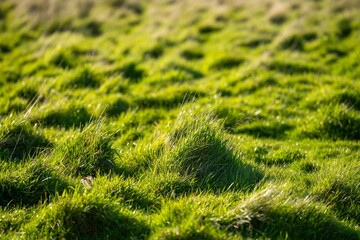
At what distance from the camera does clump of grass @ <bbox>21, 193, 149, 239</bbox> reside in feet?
16.1

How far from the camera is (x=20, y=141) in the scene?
21.8ft

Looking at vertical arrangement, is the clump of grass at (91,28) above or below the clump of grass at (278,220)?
above

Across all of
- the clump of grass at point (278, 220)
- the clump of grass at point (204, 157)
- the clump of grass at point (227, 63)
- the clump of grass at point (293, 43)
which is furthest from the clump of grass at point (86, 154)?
the clump of grass at point (293, 43)

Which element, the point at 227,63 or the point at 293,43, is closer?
the point at 227,63

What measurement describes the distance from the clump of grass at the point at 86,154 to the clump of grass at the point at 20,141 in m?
0.48

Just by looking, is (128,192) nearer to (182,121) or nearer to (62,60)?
(182,121)

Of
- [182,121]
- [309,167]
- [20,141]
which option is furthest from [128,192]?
[309,167]

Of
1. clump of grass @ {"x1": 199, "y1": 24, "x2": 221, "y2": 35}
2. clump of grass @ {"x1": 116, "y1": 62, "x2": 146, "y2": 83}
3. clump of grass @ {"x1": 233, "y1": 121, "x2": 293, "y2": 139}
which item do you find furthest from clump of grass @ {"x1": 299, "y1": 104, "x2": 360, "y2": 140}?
clump of grass @ {"x1": 199, "y1": 24, "x2": 221, "y2": 35}

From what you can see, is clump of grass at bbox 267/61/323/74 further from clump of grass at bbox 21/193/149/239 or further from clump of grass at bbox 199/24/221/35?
clump of grass at bbox 21/193/149/239

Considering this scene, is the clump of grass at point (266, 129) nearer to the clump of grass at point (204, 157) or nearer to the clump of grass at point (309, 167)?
the clump of grass at point (309, 167)

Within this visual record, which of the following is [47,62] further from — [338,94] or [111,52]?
[338,94]

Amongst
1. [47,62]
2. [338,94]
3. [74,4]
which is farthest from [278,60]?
[74,4]

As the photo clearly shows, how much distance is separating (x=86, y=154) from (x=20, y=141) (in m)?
1.24

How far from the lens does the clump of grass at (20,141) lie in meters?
6.46
